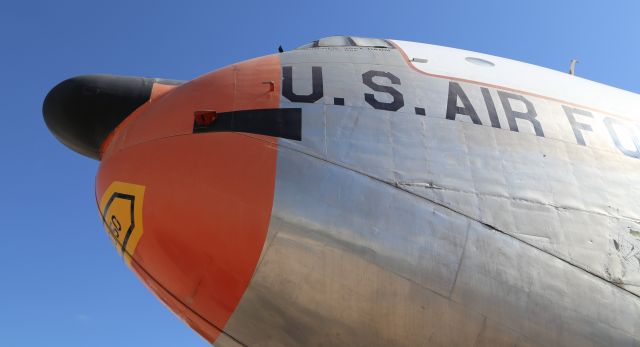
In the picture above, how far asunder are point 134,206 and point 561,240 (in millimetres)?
3797

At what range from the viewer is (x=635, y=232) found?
550cm

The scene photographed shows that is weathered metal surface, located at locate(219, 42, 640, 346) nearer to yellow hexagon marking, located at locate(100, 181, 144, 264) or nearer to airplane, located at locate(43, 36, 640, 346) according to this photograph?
airplane, located at locate(43, 36, 640, 346)

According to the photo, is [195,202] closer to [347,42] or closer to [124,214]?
[124,214]

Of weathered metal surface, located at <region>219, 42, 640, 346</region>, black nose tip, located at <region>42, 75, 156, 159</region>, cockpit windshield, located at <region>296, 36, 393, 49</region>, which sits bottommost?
weathered metal surface, located at <region>219, 42, 640, 346</region>

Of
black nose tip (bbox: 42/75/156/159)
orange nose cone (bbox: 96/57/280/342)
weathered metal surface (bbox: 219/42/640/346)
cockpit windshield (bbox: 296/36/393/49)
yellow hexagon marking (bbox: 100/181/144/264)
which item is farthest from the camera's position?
cockpit windshield (bbox: 296/36/393/49)

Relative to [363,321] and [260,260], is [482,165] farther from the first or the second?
[260,260]

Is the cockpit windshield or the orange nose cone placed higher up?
the cockpit windshield

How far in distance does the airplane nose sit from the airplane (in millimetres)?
252

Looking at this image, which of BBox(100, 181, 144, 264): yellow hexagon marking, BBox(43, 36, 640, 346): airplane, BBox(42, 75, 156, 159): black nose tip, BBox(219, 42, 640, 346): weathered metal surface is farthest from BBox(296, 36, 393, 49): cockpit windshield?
BBox(100, 181, 144, 264): yellow hexagon marking

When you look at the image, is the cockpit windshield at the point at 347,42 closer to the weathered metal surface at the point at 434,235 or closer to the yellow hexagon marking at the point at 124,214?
the weathered metal surface at the point at 434,235

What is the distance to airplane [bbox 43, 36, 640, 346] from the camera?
4.80 m

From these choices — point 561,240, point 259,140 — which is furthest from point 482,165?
point 259,140

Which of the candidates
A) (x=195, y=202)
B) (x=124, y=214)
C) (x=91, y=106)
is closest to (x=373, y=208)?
(x=195, y=202)

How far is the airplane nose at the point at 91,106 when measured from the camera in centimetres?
628
